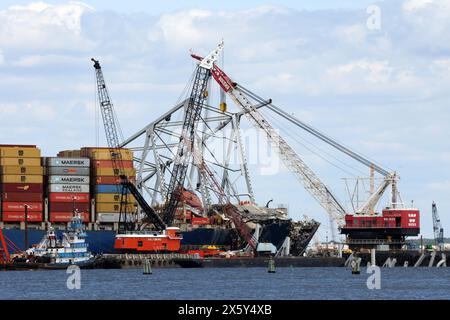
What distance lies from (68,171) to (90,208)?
229 inches

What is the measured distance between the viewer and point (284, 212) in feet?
522

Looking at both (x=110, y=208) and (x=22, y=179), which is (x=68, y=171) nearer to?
(x=22, y=179)

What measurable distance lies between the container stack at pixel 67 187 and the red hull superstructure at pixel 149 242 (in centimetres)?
691

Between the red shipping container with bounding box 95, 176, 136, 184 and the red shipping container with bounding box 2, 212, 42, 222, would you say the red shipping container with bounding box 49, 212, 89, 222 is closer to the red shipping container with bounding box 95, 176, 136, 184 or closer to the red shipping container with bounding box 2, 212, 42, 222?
the red shipping container with bounding box 2, 212, 42, 222

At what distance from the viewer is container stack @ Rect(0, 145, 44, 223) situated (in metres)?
138

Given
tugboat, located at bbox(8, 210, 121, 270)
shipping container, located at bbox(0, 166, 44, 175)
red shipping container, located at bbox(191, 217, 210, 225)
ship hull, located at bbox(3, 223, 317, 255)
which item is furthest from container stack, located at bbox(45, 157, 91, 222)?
red shipping container, located at bbox(191, 217, 210, 225)

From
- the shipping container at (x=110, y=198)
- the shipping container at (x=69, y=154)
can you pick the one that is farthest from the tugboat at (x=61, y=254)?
the shipping container at (x=69, y=154)

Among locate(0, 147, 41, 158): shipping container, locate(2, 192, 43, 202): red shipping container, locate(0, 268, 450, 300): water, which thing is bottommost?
locate(0, 268, 450, 300): water

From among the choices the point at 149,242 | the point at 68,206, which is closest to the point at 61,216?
the point at 68,206

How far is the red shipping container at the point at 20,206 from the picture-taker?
138 meters

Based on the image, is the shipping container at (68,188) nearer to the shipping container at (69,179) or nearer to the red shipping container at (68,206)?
the shipping container at (69,179)

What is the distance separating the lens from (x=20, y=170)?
5448 inches
